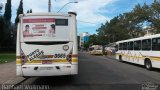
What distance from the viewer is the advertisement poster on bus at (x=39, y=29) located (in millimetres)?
13828

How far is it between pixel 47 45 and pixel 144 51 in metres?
12.7

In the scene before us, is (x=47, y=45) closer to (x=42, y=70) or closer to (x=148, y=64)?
(x=42, y=70)

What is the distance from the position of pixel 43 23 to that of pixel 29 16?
0.69 meters

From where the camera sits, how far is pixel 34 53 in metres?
13.6

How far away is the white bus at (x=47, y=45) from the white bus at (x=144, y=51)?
9.48 meters

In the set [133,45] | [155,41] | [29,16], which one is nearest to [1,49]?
[133,45]

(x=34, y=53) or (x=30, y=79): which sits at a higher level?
(x=34, y=53)

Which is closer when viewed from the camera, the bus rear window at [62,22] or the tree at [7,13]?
the bus rear window at [62,22]

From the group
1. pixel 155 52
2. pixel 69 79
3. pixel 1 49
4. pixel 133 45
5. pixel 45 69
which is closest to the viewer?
pixel 45 69

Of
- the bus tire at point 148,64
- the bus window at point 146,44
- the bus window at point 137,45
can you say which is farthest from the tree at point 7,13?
the bus tire at point 148,64

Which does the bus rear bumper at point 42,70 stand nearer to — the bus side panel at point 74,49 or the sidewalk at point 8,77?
the bus side panel at point 74,49

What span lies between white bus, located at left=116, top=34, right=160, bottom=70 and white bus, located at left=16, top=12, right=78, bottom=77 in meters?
9.48

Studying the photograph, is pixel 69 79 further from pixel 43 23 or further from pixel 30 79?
pixel 43 23

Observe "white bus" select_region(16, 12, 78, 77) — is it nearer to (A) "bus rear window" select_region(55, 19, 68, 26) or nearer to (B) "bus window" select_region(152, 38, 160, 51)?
(A) "bus rear window" select_region(55, 19, 68, 26)
